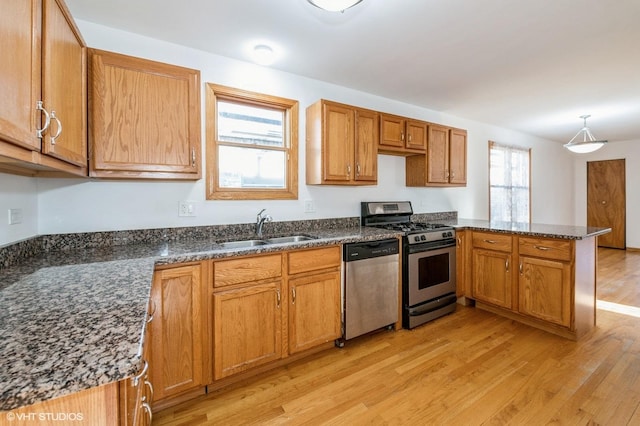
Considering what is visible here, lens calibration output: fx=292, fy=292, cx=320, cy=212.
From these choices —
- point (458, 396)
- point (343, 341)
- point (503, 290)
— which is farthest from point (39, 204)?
point (503, 290)

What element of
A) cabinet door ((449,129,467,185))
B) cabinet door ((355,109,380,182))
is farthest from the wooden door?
cabinet door ((355,109,380,182))

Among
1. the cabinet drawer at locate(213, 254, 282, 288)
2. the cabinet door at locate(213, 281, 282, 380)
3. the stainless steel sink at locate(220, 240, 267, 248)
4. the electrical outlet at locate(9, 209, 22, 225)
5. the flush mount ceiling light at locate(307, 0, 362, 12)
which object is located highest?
the flush mount ceiling light at locate(307, 0, 362, 12)

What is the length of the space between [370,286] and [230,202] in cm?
141

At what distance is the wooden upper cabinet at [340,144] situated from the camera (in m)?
2.68

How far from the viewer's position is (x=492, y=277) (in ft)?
10.0

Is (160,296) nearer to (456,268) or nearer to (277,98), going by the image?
(277,98)

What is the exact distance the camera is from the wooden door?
6316 millimetres

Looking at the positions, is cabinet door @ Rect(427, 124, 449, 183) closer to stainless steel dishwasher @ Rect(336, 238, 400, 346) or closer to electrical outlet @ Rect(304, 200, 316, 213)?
stainless steel dishwasher @ Rect(336, 238, 400, 346)

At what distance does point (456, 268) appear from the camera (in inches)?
126

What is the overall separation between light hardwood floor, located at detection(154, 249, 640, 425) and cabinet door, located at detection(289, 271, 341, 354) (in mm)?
178

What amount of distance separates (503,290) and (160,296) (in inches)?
122

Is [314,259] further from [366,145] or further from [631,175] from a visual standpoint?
[631,175]

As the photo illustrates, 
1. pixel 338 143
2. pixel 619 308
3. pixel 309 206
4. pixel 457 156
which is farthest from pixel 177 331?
pixel 619 308

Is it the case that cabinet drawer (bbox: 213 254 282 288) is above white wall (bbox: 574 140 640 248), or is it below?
below
